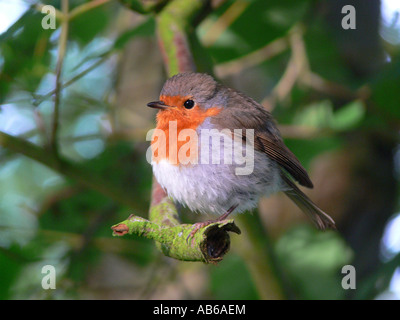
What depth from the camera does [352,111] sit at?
3609 millimetres

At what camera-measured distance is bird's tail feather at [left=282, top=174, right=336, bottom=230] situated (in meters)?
3.07

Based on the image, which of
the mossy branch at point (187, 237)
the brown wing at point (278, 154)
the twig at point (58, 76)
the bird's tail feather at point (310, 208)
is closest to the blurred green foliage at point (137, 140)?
the twig at point (58, 76)

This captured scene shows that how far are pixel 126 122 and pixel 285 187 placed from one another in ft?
5.95

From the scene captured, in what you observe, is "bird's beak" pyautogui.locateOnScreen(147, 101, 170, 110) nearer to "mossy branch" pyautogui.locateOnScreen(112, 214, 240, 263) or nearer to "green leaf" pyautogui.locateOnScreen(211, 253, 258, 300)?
"mossy branch" pyautogui.locateOnScreen(112, 214, 240, 263)

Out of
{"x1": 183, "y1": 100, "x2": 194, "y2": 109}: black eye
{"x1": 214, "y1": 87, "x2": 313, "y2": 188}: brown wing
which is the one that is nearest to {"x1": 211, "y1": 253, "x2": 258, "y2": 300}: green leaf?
{"x1": 214, "y1": 87, "x2": 313, "y2": 188}: brown wing

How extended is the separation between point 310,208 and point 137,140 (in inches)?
61.8

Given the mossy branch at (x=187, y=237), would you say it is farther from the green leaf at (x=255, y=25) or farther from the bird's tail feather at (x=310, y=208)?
the green leaf at (x=255, y=25)

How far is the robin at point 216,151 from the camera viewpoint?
8.59 feet

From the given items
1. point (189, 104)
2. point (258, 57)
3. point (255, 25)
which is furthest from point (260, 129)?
point (258, 57)

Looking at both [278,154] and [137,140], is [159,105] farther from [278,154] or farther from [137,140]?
[137,140]

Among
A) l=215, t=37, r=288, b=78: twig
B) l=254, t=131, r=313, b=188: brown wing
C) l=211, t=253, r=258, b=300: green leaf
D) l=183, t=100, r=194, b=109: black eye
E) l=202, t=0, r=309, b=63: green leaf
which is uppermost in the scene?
l=215, t=37, r=288, b=78: twig

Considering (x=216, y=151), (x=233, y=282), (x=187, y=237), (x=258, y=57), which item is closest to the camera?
(x=187, y=237)

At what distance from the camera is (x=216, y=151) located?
263 cm

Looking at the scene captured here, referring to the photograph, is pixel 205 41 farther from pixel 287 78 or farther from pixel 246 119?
pixel 246 119
